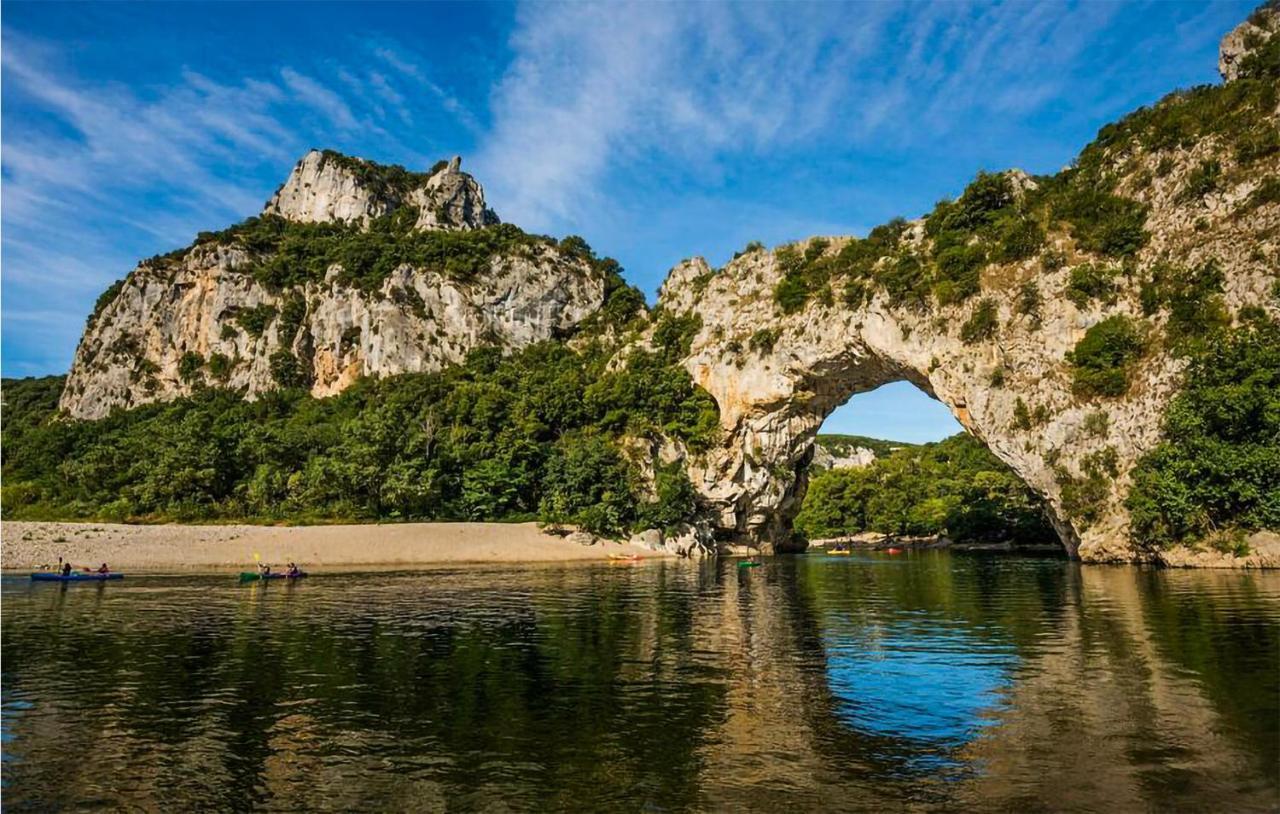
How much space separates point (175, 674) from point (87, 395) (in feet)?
379

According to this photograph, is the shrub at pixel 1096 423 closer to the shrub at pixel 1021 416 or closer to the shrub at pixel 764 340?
the shrub at pixel 1021 416

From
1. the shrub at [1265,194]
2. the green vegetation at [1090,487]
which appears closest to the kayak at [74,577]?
the green vegetation at [1090,487]

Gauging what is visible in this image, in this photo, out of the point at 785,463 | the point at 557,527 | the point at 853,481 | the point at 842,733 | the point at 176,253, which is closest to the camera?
the point at 842,733

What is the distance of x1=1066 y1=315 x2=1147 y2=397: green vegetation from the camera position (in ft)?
142

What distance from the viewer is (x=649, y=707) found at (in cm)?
1213

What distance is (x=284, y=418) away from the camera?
85.8m

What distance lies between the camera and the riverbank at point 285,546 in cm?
4491

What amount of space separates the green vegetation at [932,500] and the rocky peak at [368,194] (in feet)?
254

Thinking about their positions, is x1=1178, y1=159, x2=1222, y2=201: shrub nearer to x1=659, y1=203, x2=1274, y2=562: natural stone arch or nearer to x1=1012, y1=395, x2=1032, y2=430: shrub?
x1=659, y1=203, x2=1274, y2=562: natural stone arch

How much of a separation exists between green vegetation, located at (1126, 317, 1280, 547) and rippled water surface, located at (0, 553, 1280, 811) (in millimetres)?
13691

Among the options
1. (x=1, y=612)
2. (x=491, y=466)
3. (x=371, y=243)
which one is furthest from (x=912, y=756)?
(x=371, y=243)

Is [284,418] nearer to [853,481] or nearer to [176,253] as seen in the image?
[176,253]

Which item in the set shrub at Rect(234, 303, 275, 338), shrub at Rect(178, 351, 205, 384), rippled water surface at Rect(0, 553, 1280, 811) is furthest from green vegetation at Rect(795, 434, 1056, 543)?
shrub at Rect(178, 351, 205, 384)

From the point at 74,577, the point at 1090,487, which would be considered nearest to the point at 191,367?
the point at 74,577
